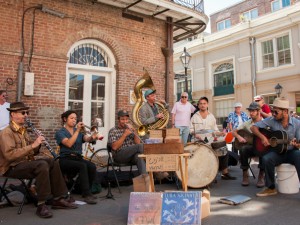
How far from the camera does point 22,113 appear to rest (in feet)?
13.7

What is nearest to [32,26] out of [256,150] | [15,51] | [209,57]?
[15,51]

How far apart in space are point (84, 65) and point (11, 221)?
5.63 metres

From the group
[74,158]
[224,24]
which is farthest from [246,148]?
[224,24]

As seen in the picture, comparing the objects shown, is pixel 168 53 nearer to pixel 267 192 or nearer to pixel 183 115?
pixel 183 115

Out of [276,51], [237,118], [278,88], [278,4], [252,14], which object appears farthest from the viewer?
[252,14]

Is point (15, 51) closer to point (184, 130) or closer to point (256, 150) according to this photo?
point (184, 130)

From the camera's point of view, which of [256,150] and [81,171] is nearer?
[81,171]

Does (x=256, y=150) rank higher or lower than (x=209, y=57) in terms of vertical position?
lower

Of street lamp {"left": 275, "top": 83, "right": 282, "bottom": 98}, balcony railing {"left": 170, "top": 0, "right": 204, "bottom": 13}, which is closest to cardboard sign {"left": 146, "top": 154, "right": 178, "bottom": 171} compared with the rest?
balcony railing {"left": 170, "top": 0, "right": 204, "bottom": 13}

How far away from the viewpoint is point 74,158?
469 centimetres

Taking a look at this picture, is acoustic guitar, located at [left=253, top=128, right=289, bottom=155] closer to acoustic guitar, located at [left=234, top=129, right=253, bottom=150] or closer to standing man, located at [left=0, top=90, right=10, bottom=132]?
acoustic guitar, located at [left=234, top=129, right=253, bottom=150]

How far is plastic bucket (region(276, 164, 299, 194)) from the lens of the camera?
4.88 meters

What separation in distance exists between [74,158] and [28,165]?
2.76ft

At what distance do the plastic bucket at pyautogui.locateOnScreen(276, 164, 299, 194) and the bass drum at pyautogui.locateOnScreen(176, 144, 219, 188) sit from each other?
107cm
